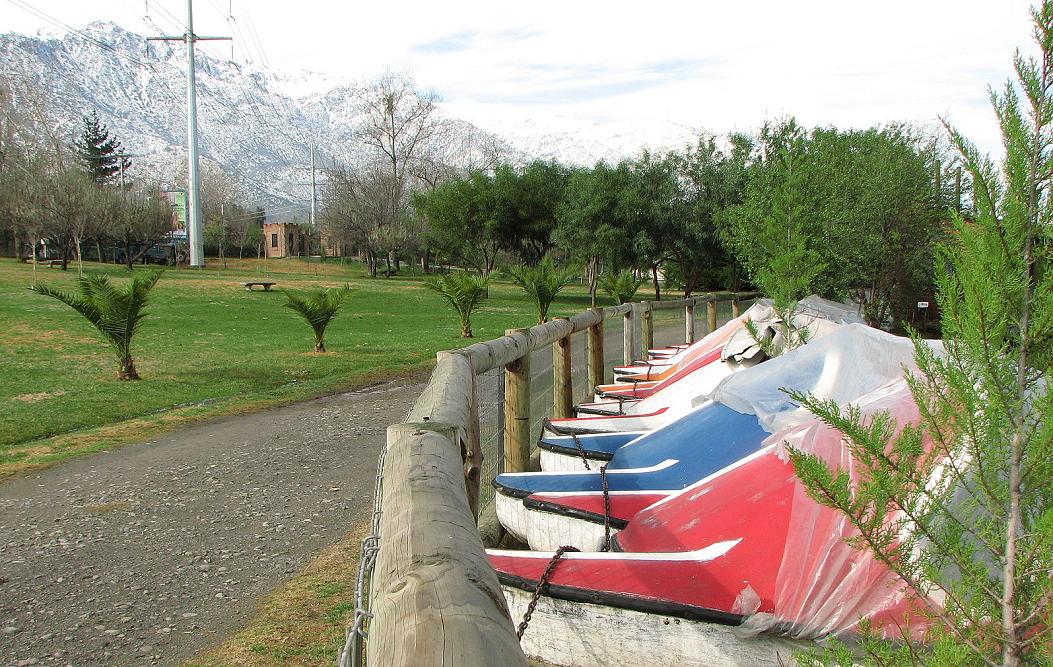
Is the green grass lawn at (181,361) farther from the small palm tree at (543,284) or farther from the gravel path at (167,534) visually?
the small palm tree at (543,284)

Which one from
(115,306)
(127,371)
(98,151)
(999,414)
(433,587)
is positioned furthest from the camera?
(98,151)

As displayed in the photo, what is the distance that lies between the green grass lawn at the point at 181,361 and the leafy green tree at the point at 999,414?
24.6 ft

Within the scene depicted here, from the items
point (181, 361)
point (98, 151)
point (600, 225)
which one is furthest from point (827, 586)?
point (98, 151)

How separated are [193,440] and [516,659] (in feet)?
27.4

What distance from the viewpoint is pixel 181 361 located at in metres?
15.0

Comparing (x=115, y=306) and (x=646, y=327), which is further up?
(x=115, y=306)

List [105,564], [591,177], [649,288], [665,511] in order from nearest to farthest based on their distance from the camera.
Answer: [665,511] → [105,564] → [591,177] → [649,288]

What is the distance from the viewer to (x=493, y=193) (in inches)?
1721

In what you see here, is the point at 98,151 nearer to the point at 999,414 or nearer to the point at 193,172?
the point at 193,172

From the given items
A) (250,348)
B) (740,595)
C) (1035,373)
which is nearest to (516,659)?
(1035,373)

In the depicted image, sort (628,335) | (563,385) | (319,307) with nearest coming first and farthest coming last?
(563,385), (628,335), (319,307)

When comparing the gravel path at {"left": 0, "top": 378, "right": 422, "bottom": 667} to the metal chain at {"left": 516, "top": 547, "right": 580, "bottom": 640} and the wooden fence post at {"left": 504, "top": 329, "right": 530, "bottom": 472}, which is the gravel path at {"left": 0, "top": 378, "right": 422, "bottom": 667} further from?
the metal chain at {"left": 516, "top": 547, "right": 580, "bottom": 640}

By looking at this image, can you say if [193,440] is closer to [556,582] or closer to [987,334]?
[556,582]

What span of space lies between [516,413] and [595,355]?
11.2 feet
